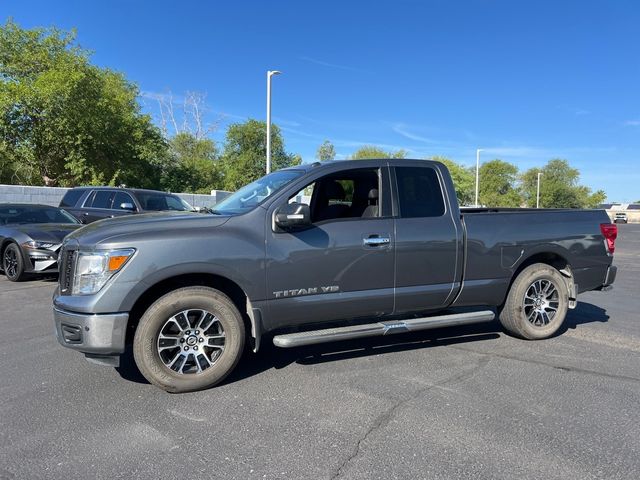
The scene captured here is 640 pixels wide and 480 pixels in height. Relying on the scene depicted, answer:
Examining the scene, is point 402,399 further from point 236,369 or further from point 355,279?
point 236,369

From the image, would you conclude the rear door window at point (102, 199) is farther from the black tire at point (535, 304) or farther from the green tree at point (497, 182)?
the green tree at point (497, 182)

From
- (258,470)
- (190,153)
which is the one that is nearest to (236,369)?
(258,470)

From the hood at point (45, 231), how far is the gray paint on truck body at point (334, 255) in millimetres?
5332

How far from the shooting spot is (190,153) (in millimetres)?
52281

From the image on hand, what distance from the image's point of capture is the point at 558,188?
7744 cm

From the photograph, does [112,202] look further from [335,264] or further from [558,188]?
[558,188]

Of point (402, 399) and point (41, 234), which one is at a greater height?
point (41, 234)

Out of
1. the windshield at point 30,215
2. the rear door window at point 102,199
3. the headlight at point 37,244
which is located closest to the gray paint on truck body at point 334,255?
the headlight at point 37,244

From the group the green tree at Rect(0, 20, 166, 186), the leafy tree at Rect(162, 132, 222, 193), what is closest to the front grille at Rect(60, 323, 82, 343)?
the green tree at Rect(0, 20, 166, 186)

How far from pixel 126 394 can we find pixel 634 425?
385cm

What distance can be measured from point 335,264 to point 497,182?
8051 centimetres

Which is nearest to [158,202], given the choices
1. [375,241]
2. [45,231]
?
[45,231]

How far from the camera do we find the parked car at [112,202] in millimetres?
11953

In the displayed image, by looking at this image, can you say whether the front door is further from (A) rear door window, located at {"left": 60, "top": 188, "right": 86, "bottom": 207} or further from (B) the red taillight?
(A) rear door window, located at {"left": 60, "top": 188, "right": 86, "bottom": 207}
